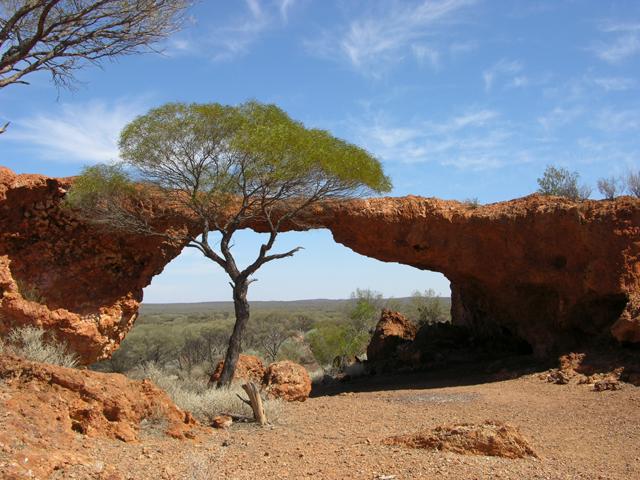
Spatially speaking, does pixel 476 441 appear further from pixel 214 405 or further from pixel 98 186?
pixel 98 186

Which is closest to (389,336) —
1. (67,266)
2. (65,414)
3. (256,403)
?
(67,266)

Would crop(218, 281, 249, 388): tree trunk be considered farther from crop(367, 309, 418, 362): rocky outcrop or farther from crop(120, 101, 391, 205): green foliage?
crop(367, 309, 418, 362): rocky outcrop

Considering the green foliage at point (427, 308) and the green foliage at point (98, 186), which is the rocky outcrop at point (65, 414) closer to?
the green foliage at point (98, 186)

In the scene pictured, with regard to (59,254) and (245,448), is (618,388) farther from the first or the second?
(59,254)

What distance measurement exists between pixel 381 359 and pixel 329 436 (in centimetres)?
1079

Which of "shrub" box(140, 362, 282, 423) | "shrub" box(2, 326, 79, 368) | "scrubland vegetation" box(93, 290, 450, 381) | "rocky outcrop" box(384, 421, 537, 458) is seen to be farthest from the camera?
"scrubland vegetation" box(93, 290, 450, 381)

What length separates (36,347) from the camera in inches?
329

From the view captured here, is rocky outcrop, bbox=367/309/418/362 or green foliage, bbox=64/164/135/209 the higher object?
green foliage, bbox=64/164/135/209

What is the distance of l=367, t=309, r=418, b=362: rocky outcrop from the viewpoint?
60.4 ft

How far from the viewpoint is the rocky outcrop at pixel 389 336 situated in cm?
1841

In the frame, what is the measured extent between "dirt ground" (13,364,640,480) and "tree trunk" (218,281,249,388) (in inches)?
59.8

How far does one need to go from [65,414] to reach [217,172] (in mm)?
7164

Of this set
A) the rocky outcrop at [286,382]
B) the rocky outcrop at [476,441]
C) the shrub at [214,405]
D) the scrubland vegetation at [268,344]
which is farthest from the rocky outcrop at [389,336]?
the rocky outcrop at [476,441]

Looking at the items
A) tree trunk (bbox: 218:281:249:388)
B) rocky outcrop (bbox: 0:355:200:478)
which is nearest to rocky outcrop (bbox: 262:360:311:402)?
tree trunk (bbox: 218:281:249:388)
